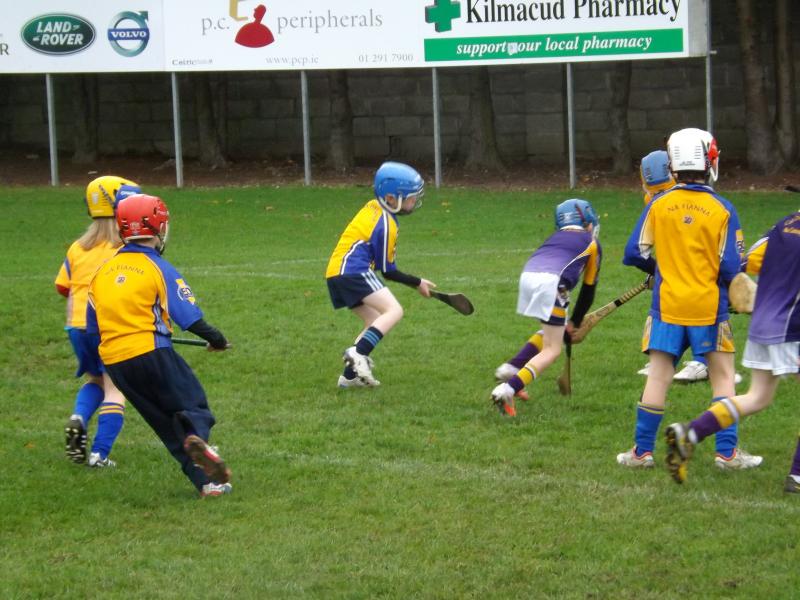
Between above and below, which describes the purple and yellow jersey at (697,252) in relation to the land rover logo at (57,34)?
below

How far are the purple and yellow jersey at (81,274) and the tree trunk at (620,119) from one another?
1581cm

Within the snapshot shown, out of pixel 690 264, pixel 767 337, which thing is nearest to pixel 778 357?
pixel 767 337

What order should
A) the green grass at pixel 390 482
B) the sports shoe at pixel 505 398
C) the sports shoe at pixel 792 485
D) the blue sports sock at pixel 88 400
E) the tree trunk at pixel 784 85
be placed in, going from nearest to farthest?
the green grass at pixel 390 482
the sports shoe at pixel 792 485
the blue sports sock at pixel 88 400
the sports shoe at pixel 505 398
the tree trunk at pixel 784 85

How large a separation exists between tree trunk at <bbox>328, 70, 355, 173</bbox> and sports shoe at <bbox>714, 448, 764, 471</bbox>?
17.6 metres

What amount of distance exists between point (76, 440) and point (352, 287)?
2.59 meters

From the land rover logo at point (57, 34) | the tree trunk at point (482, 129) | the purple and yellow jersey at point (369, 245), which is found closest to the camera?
the purple and yellow jersey at point (369, 245)

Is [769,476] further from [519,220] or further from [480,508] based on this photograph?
[519,220]

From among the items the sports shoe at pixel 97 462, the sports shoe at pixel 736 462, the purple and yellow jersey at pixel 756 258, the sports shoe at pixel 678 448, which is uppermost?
the purple and yellow jersey at pixel 756 258

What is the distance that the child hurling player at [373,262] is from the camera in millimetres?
9344

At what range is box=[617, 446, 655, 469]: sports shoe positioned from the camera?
282 inches

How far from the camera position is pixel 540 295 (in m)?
8.43

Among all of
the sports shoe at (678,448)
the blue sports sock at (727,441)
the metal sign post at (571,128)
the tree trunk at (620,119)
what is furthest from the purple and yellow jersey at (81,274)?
the tree trunk at (620,119)

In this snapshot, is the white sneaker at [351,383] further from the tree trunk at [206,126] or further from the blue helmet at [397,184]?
the tree trunk at [206,126]

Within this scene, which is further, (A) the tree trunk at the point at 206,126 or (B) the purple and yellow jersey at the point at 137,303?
(A) the tree trunk at the point at 206,126
